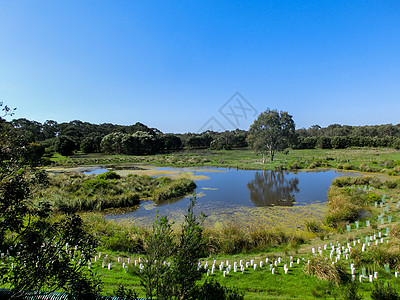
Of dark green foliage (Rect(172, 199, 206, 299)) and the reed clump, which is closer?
dark green foliage (Rect(172, 199, 206, 299))

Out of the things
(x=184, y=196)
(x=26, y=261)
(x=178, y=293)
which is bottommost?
(x=184, y=196)

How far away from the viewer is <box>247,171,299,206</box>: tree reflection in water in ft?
66.9

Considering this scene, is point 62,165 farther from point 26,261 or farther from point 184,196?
point 26,261

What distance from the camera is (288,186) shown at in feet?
89.0

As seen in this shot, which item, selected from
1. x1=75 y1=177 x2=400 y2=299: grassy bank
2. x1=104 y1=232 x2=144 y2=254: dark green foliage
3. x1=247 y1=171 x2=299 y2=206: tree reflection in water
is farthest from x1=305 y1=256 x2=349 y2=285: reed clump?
x1=247 y1=171 x2=299 y2=206: tree reflection in water

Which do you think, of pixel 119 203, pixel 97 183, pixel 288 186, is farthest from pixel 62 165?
pixel 288 186

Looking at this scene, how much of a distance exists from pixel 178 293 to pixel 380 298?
4960 millimetres

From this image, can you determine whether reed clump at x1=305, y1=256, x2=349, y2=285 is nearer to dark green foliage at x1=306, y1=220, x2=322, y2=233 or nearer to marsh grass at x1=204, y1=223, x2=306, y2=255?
marsh grass at x1=204, y1=223, x2=306, y2=255

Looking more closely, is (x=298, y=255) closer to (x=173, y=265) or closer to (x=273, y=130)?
(x=173, y=265)

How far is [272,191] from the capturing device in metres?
25.0

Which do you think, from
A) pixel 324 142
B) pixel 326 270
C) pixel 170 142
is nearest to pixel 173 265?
pixel 326 270

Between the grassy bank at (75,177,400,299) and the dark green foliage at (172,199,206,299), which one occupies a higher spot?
the dark green foliage at (172,199,206,299)

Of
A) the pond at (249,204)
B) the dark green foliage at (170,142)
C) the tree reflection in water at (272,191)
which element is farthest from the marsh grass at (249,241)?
the dark green foliage at (170,142)

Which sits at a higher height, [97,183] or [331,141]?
[331,141]
